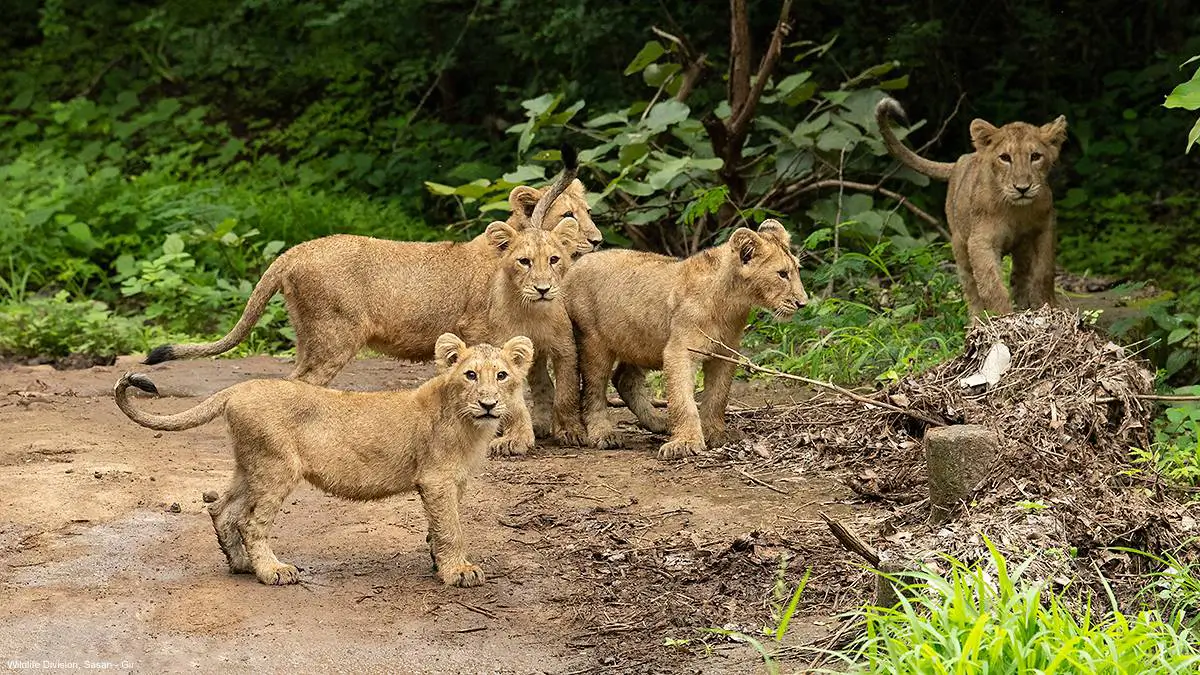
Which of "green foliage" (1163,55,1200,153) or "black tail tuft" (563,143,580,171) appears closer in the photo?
"green foliage" (1163,55,1200,153)

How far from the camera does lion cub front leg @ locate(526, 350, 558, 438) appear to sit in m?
10.2

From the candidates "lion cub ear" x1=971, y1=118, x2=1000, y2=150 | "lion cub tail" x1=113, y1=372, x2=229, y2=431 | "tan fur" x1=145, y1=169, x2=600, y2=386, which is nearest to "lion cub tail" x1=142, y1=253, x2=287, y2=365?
"tan fur" x1=145, y1=169, x2=600, y2=386

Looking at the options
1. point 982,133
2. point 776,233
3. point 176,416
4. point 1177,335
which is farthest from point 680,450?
point 982,133

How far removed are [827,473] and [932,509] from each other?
5.12 feet

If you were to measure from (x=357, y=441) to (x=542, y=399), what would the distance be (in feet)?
9.13

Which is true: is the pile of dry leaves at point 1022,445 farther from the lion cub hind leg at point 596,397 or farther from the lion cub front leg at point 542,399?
the lion cub front leg at point 542,399

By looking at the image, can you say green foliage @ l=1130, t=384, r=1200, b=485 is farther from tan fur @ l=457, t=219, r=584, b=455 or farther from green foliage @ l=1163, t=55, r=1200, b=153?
tan fur @ l=457, t=219, r=584, b=455

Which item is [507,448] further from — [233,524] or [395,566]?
[233,524]

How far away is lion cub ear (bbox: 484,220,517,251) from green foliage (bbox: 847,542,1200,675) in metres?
4.50

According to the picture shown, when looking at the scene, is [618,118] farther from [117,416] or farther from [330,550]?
[330,550]

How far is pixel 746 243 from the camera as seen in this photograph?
31.3ft

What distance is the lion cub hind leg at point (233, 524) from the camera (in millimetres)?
7363

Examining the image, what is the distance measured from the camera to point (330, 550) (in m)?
7.93

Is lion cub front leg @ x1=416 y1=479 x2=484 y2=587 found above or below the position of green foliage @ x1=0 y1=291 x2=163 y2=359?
above
